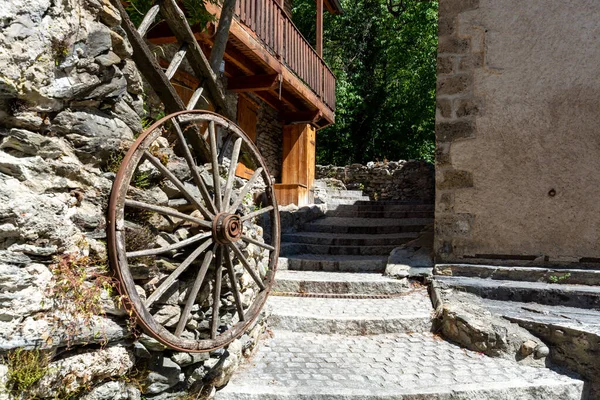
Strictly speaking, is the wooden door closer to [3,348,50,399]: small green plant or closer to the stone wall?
the stone wall

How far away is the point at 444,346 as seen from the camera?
11.4 feet

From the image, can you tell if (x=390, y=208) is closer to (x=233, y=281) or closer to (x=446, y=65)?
(x=446, y=65)

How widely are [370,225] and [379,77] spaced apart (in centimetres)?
1067

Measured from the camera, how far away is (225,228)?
2.58 meters

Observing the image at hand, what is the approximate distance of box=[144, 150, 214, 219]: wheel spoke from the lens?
2.23 metres

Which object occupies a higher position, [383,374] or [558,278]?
[558,278]

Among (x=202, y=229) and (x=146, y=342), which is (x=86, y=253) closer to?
(x=146, y=342)

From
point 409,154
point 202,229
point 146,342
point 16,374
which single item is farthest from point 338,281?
point 409,154

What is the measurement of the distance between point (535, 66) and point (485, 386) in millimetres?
3547

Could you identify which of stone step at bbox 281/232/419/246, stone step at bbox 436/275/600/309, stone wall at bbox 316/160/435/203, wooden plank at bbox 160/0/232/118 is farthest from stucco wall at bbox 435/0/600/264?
stone wall at bbox 316/160/435/203

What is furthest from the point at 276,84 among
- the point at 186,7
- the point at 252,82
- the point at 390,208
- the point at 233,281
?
the point at 233,281

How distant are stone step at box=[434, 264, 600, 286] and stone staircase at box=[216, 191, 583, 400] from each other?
1.50 ft

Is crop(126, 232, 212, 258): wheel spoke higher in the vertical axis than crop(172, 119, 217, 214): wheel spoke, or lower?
lower

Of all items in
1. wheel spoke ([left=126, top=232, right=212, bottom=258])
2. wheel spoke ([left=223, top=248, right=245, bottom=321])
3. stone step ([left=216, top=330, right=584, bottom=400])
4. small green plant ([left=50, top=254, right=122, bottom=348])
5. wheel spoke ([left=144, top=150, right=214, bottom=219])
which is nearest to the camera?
small green plant ([left=50, top=254, right=122, bottom=348])
